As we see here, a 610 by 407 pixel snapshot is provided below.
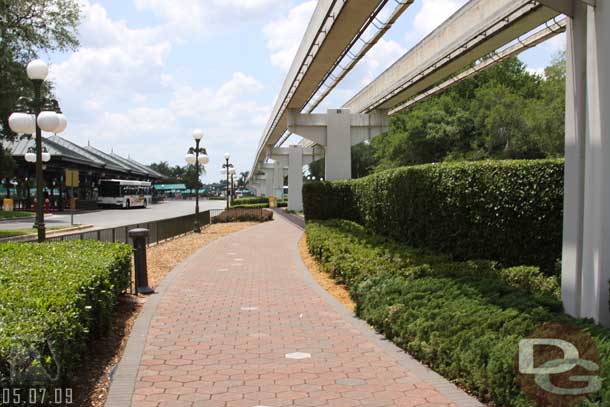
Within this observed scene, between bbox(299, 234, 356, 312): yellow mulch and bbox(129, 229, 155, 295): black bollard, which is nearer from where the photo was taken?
bbox(299, 234, 356, 312): yellow mulch

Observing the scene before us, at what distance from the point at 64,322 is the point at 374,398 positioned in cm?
256

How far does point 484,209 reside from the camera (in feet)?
32.4

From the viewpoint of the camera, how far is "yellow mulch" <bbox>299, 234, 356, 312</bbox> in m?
9.55

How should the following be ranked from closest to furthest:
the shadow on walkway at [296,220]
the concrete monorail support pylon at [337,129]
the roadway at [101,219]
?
the concrete monorail support pylon at [337,129], the shadow on walkway at [296,220], the roadway at [101,219]

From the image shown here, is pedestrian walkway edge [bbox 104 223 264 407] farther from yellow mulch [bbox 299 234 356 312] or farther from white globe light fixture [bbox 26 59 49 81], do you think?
white globe light fixture [bbox 26 59 49 81]

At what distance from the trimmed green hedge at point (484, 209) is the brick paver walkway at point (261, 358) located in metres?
2.80

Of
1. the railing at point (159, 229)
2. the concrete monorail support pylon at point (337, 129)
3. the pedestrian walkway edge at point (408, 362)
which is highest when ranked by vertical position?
the concrete monorail support pylon at point (337, 129)

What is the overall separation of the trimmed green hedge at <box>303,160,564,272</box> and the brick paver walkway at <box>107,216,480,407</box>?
280cm

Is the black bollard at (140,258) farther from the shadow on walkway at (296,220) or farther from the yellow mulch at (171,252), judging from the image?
the shadow on walkway at (296,220)

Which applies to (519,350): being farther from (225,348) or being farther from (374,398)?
(225,348)

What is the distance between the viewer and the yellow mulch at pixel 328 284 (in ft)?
31.3

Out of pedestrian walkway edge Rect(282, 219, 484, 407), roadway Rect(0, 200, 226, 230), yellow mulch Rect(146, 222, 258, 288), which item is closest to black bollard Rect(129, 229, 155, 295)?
yellow mulch Rect(146, 222, 258, 288)

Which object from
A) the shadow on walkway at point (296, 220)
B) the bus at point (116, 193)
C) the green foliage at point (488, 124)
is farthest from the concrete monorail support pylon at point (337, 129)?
the bus at point (116, 193)

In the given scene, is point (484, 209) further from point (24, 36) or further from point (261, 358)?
point (24, 36)
